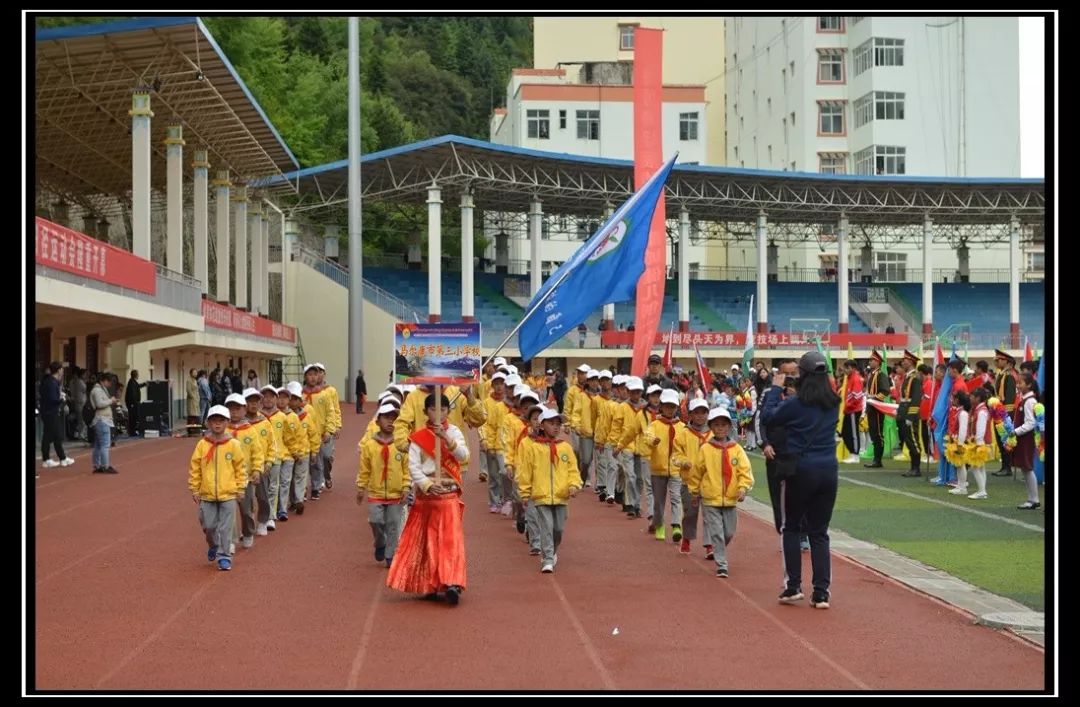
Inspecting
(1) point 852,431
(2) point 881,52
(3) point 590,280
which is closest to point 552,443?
(3) point 590,280

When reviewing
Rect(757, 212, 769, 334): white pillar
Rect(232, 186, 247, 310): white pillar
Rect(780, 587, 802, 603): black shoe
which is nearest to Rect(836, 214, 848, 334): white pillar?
Rect(757, 212, 769, 334): white pillar

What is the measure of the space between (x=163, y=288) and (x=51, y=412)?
9182 millimetres

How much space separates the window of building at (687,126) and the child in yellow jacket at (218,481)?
58.0 m

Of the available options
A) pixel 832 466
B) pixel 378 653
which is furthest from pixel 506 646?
pixel 832 466

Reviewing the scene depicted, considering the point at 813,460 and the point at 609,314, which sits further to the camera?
the point at 609,314

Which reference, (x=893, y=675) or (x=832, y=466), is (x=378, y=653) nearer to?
(x=893, y=675)

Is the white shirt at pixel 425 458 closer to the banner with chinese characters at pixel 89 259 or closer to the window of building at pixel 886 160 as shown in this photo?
the banner with chinese characters at pixel 89 259

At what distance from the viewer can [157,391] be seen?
31.2 meters

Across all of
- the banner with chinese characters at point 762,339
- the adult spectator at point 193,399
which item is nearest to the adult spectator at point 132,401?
the adult spectator at point 193,399

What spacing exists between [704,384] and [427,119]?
6838 cm

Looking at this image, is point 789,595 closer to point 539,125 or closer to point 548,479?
point 548,479

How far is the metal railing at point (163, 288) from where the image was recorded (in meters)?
22.1
